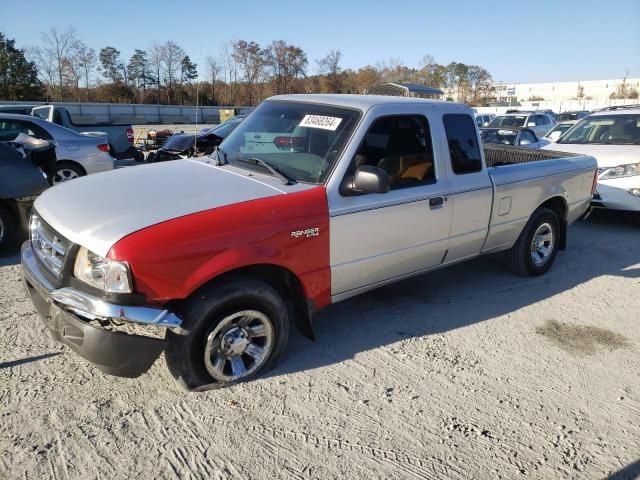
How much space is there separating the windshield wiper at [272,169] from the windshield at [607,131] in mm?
7325

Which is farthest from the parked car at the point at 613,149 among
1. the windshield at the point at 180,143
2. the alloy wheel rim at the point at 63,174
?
the alloy wheel rim at the point at 63,174

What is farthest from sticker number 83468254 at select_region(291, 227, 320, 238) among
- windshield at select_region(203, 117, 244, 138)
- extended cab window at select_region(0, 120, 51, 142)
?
windshield at select_region(203, 117, 244, 138)

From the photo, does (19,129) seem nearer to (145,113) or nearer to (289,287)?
(289,287)

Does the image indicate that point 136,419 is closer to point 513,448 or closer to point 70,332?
point 70,332

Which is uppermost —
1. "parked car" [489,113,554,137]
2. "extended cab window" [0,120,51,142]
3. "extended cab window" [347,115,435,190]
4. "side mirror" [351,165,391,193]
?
"parked car" [489,113,554,137]

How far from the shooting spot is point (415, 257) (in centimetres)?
420

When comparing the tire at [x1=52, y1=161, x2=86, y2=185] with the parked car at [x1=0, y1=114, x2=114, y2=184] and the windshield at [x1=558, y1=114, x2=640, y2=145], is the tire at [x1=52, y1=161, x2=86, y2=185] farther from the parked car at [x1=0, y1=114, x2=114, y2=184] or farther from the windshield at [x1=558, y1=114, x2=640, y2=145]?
the windshield at [x1=558, y1=114, x2=640, y2=145]

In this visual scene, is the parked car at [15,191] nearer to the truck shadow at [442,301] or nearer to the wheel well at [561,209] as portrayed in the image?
the truck shadow at [442,301]

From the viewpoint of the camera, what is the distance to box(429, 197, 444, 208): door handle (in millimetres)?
4094

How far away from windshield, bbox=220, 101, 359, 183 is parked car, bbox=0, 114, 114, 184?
256 inches

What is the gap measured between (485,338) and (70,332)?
3.18 metres

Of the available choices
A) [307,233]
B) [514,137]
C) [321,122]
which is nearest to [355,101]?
[321,122]

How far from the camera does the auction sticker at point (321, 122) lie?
3826 mm

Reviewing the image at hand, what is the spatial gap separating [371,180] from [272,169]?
778mm
